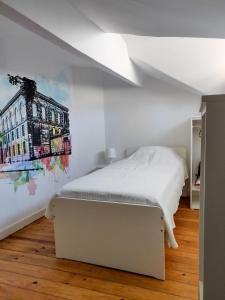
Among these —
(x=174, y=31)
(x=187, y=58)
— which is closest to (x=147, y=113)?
(x=187, y=58)

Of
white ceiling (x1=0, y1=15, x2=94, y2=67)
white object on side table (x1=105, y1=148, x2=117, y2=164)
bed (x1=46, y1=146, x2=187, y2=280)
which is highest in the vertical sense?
white ceiling (x1=0, y1=15, x2=94, y2=67)

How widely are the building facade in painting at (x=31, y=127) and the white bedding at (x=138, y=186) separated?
2.97ft

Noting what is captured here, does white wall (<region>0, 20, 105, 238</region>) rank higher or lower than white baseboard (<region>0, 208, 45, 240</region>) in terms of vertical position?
higher

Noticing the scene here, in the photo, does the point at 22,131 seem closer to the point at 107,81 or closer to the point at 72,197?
the point at 72,197

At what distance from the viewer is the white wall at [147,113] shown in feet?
13.8

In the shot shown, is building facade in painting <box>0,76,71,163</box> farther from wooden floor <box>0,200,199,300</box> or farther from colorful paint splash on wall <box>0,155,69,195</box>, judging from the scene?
wooden floor <box>0,200,199,300</box>

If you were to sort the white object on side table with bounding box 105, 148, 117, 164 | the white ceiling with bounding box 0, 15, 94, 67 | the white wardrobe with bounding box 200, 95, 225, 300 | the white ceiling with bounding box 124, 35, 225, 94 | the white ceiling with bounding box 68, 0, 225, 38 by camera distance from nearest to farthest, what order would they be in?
the white wardrobe with bounding box 200, 95, 225, 300, the white ceiling with bounding box 68, 0, 225, 38, the white ceiling with bounding box 0, 15, 94, 67, the white ceiling with bounding box 124, 35, 225, 94, the white object on side table with bounding box 105, 148, 117, 164

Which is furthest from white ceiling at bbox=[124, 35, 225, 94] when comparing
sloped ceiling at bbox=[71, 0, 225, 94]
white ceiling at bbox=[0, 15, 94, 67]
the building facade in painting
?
the building facade in painting

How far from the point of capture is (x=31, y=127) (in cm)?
332

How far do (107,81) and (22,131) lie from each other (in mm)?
2062

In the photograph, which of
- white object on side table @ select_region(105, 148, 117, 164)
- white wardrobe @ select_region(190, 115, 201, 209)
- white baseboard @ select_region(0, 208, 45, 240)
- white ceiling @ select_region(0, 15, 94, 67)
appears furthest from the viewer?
white object on side table @ select_region(105, 148, 117, 164)

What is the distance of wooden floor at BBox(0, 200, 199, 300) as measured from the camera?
195 centimetres

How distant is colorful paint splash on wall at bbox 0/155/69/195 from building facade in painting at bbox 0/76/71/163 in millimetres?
80

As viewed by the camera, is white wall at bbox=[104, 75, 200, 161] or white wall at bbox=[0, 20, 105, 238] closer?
white wall at bbox=[0, 20, 105, 238]
